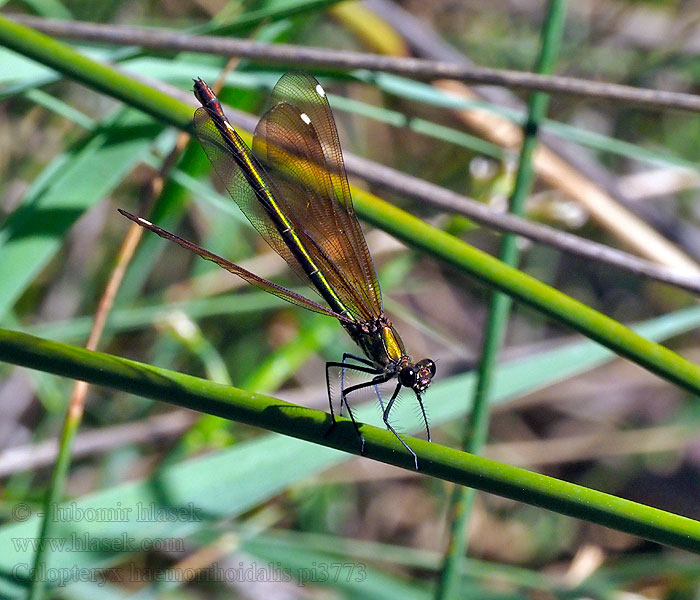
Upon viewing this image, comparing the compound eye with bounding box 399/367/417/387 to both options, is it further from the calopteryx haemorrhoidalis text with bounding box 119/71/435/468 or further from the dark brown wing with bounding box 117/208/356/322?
the dark brown wing with bounding box 117/208/356/322

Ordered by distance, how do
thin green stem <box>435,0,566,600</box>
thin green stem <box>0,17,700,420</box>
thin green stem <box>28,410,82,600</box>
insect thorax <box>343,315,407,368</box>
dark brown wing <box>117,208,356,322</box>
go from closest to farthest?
1. thin green stem <box>0,17,700,420</box>
2. dark brown wing <box>117,208,356,322</box>
3. thin green stem <box>28,410,82,600</box>
4. thin green stem <box>435,0,566,600</box>
5. insect thorax <box>343,315,407,368</box>

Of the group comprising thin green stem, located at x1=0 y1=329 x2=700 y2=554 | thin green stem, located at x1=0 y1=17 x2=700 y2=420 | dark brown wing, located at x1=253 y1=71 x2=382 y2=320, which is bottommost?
thin green stem, located at x1=0 y1=329 x2=700 y2=554

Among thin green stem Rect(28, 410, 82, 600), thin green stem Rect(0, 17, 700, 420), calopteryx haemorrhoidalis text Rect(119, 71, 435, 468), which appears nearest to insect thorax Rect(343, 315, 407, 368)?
calopteryx haemorrhoidalis text Rect(119, 71, 435, 468)

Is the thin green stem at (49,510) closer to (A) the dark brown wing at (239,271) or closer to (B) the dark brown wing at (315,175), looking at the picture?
(A) the dark brown wing at (239,271)

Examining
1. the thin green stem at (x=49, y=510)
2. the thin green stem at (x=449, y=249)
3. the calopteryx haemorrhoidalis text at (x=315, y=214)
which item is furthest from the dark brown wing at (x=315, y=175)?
the thin green stem at (x=49, y=510)

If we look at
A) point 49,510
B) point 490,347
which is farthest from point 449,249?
point 49,510

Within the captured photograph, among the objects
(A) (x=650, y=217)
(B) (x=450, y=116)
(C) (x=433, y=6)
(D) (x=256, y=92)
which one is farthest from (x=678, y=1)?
Result: (D) (x=256, y=92)
